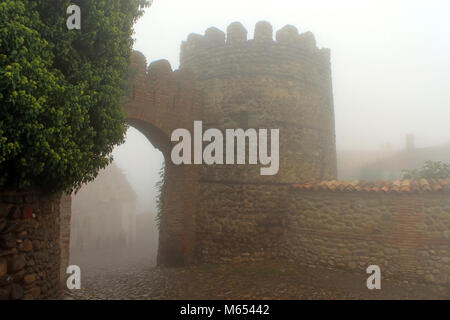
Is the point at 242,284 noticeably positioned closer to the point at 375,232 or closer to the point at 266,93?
the point at 375,232

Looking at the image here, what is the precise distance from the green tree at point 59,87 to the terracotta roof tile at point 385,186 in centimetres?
551

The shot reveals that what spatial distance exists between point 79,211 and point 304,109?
1848 centimetres

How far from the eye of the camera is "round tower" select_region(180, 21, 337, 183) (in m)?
9.18

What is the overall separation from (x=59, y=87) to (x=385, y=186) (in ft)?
23.8

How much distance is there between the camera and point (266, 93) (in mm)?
9258

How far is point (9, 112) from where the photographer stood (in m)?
3.47

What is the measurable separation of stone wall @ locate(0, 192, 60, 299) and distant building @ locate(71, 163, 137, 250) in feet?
53.8

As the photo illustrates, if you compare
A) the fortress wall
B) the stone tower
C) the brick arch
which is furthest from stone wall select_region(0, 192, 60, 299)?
the fortress wall

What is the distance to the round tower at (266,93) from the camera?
9180 millimetres
